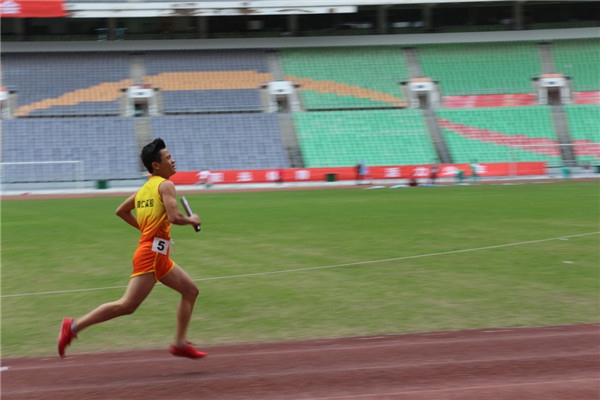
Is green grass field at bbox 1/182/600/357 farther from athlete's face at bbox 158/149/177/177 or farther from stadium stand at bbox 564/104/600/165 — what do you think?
stadium stand at bbox 564/104/600/165

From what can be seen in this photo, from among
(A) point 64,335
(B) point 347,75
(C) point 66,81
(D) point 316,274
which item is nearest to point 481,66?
(B) point 347,75

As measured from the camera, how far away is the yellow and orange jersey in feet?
19.1

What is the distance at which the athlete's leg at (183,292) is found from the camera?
19.6ft

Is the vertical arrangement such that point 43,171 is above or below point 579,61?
below

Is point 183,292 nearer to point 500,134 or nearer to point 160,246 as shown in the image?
point 160,246

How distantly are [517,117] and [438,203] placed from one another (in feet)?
88.2

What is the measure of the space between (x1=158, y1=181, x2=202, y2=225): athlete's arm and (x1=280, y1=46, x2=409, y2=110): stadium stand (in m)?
42.4

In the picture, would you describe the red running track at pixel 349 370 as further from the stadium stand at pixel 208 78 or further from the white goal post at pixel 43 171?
the stadium stand at pixel 208 78

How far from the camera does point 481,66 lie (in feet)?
165

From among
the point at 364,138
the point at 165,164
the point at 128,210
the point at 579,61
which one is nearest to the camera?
the point at 165,164

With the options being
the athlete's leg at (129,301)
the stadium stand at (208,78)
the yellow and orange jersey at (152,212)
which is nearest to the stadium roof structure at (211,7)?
the stadium stand at (208,78)

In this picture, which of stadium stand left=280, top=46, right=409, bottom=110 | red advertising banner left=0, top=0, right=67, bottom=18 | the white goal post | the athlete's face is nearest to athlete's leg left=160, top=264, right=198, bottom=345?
the athlete's face

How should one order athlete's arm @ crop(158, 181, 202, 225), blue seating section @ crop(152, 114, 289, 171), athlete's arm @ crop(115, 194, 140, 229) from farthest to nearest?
blue seating section @ crop(152, 114, 289, 171)
athlete's arm @ crop(115, 194, 140, 229)
athlete's arm @ crop(158, 181, 202, 225)

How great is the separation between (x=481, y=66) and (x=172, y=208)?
48.7 metres
